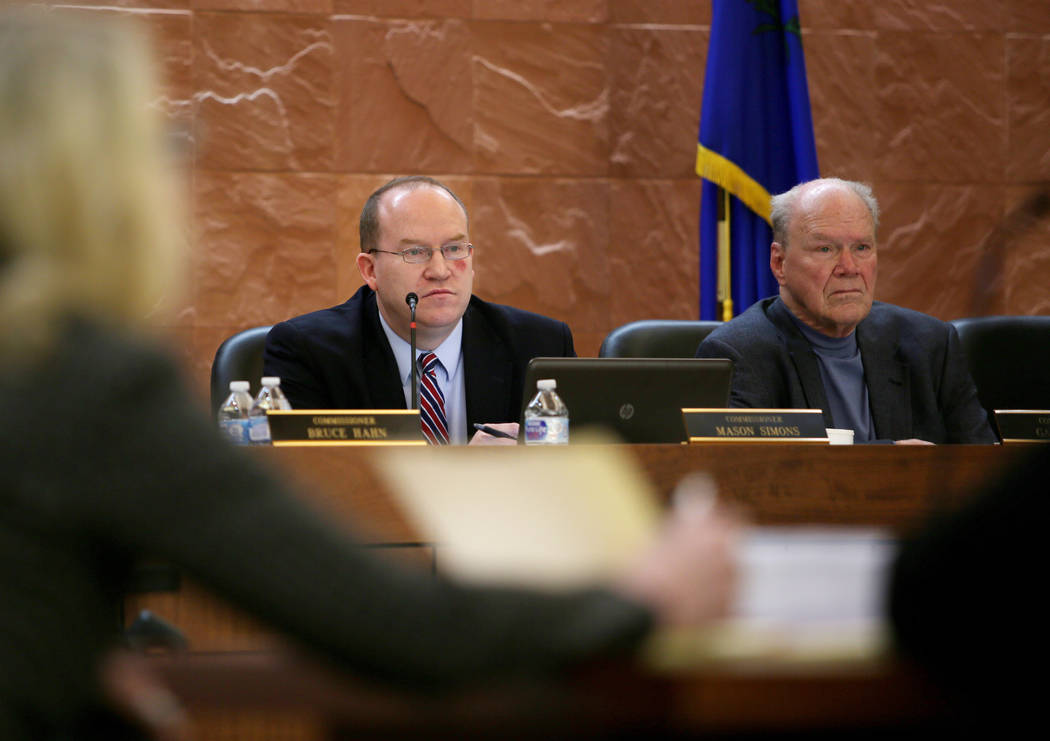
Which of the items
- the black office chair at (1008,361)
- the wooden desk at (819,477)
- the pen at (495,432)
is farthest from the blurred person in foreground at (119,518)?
the black office chair at (1008,361)

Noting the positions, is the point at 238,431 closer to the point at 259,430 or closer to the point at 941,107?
the point at 259,430

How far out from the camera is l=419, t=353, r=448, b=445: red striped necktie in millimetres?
2969

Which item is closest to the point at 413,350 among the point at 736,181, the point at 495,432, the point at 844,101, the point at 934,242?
the point at 495,432

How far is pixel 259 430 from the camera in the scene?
215cm

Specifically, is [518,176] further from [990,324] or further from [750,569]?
[750,569]

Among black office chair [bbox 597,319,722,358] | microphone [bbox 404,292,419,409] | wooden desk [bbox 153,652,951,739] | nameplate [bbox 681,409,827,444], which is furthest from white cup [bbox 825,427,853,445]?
wooden desk [bbox 153,652,951,739]

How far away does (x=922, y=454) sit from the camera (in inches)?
82.3

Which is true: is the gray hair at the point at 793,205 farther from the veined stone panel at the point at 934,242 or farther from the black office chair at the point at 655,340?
the veined stone panel at the point at 934,242

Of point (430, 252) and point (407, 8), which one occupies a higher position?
point (407, 8)

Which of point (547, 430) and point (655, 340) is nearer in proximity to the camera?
point (547, 430)

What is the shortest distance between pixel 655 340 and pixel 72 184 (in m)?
2.51

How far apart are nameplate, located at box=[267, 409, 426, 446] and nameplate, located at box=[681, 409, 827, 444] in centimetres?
53

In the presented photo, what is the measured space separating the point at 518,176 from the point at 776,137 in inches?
42.5

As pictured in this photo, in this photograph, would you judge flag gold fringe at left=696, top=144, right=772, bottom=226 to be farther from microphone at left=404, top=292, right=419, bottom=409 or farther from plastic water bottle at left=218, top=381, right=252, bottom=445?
plastic water bottle at left=218, top=381, right=252, bottom=445
